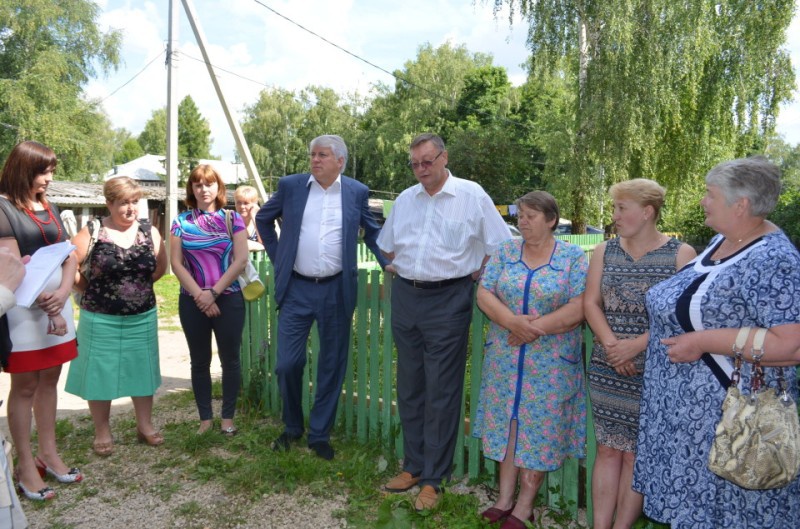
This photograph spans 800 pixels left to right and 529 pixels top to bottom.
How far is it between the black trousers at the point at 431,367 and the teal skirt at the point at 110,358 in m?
1.84

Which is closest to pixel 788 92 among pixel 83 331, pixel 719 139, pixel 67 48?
pixel 719 139

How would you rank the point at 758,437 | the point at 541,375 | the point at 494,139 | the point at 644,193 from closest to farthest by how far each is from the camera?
the point at 758,437, the point at 644,193, the point at 541,375, the point at 494,139

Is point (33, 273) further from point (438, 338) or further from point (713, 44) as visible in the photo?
point (713, 44)

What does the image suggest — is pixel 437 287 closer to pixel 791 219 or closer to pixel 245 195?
pixel 245 195

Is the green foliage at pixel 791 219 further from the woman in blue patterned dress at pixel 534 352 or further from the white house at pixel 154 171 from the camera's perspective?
the white house at pixel 154 171

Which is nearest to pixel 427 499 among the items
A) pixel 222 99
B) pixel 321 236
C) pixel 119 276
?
pixel 321 236

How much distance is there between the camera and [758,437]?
6.29 ft

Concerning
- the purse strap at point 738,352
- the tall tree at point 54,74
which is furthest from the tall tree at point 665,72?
the tall tree at point 54,74

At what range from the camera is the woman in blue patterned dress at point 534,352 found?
116 inches

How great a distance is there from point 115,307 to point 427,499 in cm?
238

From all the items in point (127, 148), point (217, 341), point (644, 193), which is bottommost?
point (217, 341)

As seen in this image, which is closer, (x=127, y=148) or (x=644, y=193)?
(x=644, y=193)

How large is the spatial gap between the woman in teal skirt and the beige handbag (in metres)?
3.52

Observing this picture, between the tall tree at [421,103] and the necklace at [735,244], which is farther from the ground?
the tall tree at [421,103]
